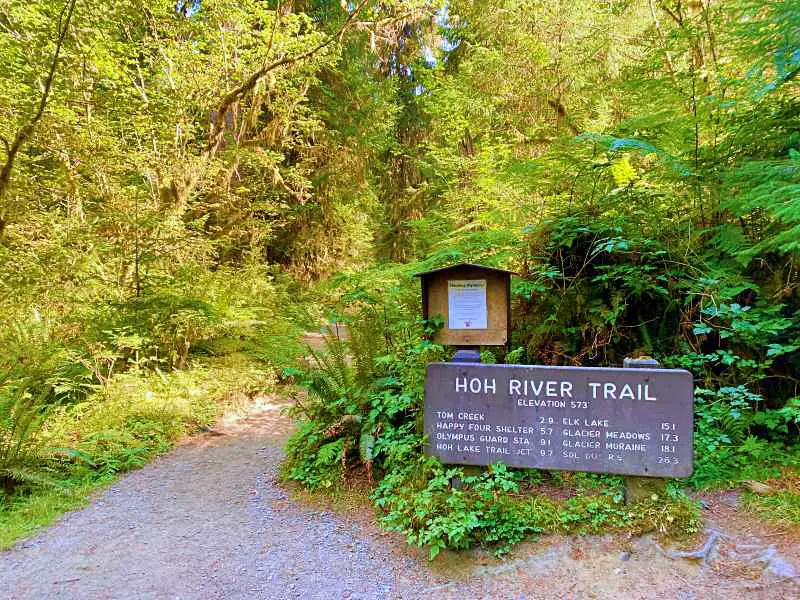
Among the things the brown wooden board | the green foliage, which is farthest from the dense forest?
the brown wooden board

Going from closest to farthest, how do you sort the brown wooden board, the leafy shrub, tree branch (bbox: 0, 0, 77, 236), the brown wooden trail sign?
1. the brown wooden trail sign
2. the brown wooden board
3. the leafy shrub
4. tree branch (bbox: 0, 0, 77, 236)

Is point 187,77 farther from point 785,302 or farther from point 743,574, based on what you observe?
point 743,574

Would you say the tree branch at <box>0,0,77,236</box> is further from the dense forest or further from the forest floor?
the forest floor

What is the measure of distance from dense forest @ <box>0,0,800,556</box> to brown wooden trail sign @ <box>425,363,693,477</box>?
0.26m

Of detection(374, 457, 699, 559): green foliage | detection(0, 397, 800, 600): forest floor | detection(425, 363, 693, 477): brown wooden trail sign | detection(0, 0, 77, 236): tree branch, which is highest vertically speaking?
detection(0, 0, 77, 236): tree branch

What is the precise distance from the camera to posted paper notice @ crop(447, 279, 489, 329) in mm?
3926

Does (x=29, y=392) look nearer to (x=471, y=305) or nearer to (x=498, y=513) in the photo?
(x=471, y=305)

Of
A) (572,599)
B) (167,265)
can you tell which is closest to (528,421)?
(572,599)

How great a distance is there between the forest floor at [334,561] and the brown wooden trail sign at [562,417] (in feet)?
1.87

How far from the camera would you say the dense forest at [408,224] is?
373 cm

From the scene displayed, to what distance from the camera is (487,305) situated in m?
3.93

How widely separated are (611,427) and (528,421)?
554 mm

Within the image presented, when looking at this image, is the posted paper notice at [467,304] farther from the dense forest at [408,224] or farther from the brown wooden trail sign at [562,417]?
the brown wooden trail sign at [562,417]

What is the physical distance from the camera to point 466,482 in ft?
11.0
